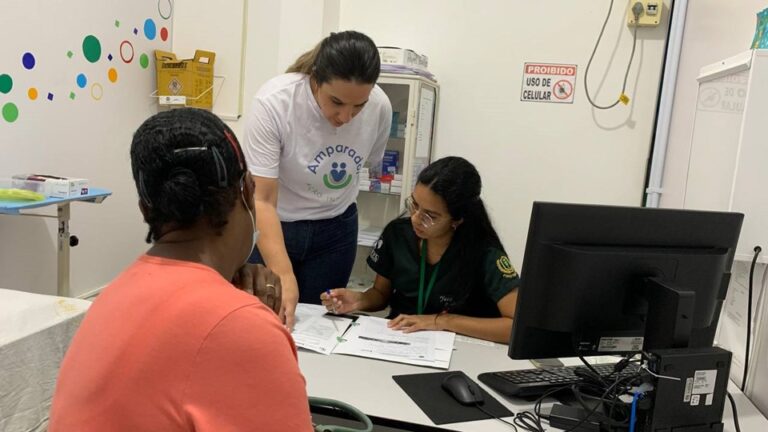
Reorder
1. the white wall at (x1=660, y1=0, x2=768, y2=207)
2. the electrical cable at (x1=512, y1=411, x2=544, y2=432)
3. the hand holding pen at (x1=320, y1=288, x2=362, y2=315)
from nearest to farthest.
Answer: the electrical cable at (x1=512, y1=411, x2=544, y2=432) → the hand holding pen at (x1=320, y1=288, x2=362, y2=315) → the white wall at (x1=660, y1=0, x2=768, y2=207)

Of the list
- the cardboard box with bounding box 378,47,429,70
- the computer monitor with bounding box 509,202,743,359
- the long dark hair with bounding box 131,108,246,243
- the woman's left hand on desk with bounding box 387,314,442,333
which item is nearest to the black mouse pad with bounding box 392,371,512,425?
the computer monitor with bounding box 509,202,743,359

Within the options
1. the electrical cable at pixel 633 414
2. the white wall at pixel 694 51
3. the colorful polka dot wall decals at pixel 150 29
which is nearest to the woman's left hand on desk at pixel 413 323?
the electrical cable at pixel 633 414

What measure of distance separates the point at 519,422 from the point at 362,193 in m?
2.18

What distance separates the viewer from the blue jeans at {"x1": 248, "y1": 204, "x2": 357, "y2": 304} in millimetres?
2018

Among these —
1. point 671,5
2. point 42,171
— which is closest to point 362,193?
point 42,171

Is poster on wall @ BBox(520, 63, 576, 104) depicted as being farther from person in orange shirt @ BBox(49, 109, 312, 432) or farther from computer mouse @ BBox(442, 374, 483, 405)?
person in orange shirt @ BBox(49, 109, 312, 432)

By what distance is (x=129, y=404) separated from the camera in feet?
2.12

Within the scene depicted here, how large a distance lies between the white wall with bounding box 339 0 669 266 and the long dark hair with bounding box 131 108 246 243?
2.55 meters

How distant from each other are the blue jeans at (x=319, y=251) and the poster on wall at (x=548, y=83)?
1.40 metres

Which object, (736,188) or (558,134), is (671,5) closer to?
(558,134)

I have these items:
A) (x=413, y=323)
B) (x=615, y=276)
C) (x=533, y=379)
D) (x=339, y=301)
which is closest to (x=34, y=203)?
(x=339, y=301)

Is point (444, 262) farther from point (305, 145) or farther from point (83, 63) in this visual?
point (83, 63)

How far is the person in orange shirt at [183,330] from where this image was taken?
0.63m

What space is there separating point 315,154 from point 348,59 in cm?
40
